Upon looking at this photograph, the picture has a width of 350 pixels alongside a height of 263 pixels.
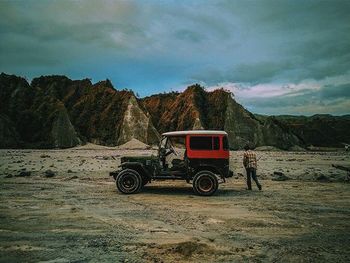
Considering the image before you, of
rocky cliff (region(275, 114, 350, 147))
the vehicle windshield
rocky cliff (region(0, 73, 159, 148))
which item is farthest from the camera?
rocky cliff (region(275, 114, 350, 147))

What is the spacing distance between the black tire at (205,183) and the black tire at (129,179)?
2275 millimetres

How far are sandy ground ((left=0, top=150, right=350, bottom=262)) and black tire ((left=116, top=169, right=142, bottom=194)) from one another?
0.44 metres

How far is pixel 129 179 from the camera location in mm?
13844

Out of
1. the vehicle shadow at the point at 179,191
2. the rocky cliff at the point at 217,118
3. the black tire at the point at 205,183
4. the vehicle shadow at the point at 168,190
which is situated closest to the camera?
the black tire at the point at 205,183

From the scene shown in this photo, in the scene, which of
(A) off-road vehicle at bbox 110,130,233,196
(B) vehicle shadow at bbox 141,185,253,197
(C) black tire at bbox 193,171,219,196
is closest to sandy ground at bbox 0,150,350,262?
(B) vehicle shadow at bbox 141,185,253,197

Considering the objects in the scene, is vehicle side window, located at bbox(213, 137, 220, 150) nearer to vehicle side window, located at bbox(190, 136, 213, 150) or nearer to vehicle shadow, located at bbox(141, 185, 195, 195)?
vehicle side window, located at bbox(190, 136, 213, 150)

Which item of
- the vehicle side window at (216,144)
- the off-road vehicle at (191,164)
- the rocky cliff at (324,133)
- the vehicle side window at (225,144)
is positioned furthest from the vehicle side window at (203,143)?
the rocky cliff at (324,133)

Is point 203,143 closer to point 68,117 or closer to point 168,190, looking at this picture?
point 168,190

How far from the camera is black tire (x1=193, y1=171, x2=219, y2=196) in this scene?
44.3 feet

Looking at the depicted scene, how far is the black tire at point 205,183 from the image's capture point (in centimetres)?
1351

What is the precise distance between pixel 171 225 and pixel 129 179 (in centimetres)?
569

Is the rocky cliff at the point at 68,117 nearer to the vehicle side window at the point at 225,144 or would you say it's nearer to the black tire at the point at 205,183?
the black tire at the point at 205,183

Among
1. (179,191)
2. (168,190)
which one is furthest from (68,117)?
(179,191)

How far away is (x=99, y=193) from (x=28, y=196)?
2593mm
